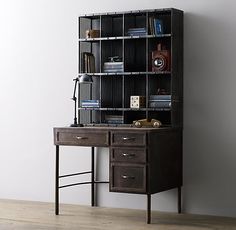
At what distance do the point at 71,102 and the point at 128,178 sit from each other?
1.33 m

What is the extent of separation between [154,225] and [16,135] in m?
2.07

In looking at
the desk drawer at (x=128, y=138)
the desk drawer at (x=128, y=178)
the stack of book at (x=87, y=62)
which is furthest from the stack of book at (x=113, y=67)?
the desk drawer at (x=128, y=178)

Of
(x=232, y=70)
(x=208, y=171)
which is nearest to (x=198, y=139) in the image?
(x=208, y=171)

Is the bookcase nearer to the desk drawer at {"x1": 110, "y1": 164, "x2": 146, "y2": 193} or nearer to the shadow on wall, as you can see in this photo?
the shadow on wall

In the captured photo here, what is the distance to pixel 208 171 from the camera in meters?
6.00

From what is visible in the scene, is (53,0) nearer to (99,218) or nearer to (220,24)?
(220,24)

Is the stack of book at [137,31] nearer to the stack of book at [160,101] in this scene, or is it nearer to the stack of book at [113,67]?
the stack of book at [113,67]

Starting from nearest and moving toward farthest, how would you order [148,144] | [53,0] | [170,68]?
[148,144], [170,68], [53,0]

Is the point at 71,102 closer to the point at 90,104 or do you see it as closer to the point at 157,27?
the point at 90,104

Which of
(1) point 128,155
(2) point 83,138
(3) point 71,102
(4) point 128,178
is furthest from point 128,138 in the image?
(3) point 71,102

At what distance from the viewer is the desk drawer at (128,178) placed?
5.55m

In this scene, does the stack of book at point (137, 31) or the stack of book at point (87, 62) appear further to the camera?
the stack of book at point (87, 62)

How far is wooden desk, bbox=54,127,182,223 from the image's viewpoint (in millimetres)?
5543

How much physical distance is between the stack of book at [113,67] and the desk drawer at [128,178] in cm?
96
